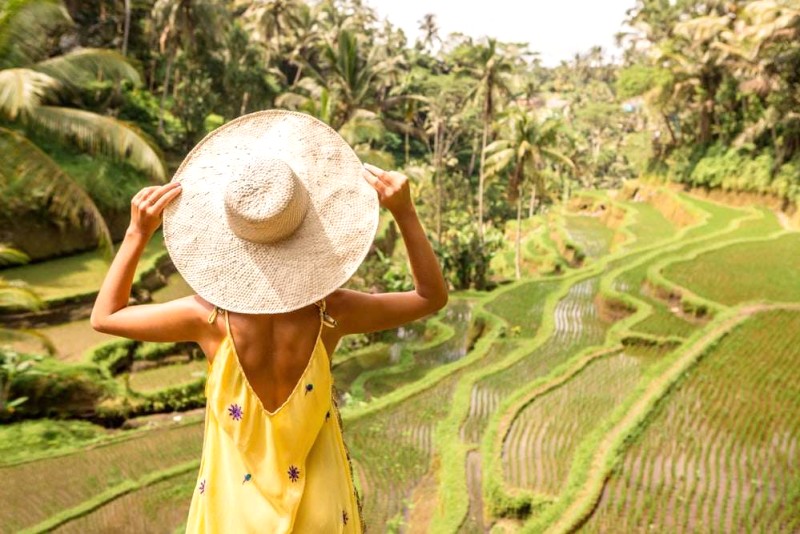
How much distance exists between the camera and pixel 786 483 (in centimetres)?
494

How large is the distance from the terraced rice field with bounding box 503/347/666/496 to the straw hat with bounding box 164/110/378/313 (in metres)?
4.64

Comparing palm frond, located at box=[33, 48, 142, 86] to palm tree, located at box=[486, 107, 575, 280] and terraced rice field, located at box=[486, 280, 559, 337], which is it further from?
palm tree, located at box=[486, 107, 575, 280]

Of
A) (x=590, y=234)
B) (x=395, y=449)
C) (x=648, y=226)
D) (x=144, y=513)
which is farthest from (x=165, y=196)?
(x=590, y=234)

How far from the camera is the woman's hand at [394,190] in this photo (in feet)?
4.13

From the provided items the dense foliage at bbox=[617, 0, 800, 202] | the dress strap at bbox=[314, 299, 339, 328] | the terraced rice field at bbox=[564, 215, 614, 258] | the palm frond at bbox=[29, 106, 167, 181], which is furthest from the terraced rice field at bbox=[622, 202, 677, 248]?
the dress strap at bbox=[314, 299, 339, 328]

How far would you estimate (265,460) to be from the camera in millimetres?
1266

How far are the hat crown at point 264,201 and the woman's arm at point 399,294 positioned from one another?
18 centimetres

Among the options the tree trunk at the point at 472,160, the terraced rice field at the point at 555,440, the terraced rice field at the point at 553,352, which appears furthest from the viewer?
the tree trunk at the point at 472,160

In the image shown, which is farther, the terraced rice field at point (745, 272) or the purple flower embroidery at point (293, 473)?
the terraced rice field at point (745, 272)

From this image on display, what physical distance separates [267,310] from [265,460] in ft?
1.03

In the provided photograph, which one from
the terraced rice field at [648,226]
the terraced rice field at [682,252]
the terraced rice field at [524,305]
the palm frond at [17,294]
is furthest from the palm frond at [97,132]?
the terraced rice field at [648,226]

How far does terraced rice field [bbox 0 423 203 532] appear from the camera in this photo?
5.62m

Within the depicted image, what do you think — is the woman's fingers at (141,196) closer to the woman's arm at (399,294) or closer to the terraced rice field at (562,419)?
the woman's arm at (399,294)

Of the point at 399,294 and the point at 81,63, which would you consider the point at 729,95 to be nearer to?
the point at 81,63
